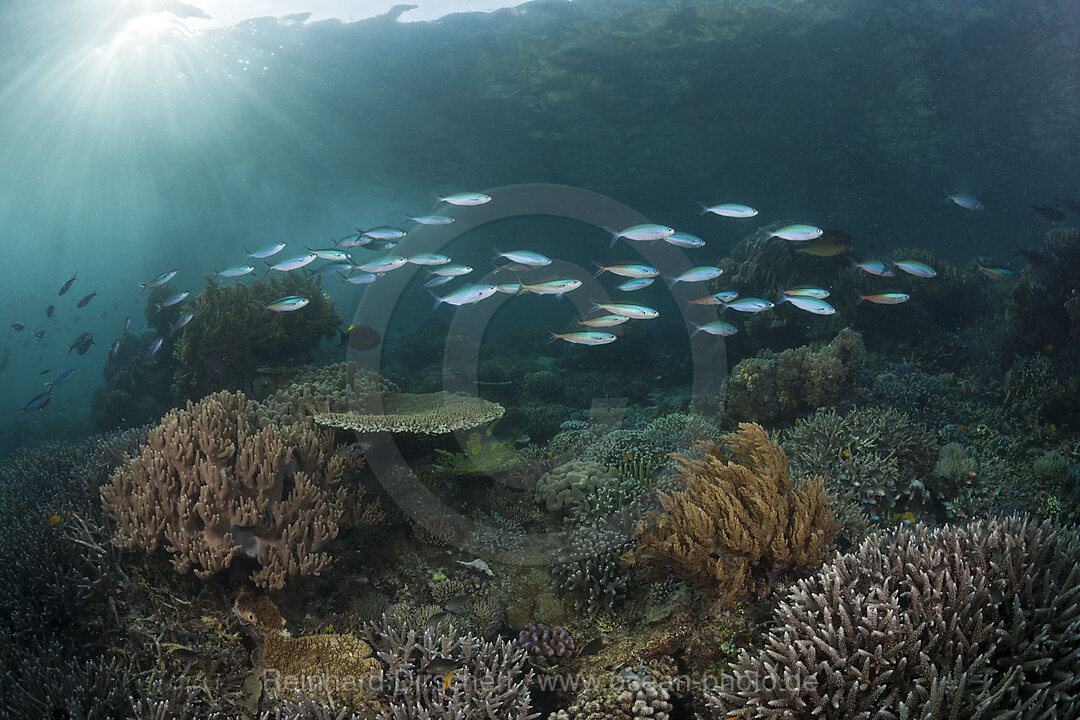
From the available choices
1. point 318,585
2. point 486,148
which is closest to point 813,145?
point 486,148

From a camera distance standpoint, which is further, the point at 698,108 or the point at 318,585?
the point at 698,108

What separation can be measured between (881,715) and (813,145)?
33.2m

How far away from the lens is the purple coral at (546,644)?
3.69 metres

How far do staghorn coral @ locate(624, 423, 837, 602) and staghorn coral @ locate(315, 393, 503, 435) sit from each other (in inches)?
102

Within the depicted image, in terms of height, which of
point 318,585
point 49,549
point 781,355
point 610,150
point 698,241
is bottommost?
point 781,355

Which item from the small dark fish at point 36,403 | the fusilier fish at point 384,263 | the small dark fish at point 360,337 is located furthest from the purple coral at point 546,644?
the small dark fish at point 36,403

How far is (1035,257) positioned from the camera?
9.58 meters

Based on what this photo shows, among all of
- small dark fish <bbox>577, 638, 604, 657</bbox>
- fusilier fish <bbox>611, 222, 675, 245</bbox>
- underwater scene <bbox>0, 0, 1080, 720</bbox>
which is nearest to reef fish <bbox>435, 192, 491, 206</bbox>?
underwater scene <bbox>0, 0, 1080, 720</bbox>

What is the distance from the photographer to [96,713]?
308 cm

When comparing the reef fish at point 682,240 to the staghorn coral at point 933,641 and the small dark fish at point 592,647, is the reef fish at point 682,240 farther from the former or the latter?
the small dark fish at point 592,647

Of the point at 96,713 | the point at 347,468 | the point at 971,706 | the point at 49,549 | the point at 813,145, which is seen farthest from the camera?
the point at 813,145

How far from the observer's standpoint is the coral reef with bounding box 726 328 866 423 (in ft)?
26.6

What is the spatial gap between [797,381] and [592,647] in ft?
21.5

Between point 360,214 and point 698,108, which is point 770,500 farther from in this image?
point 360,214
